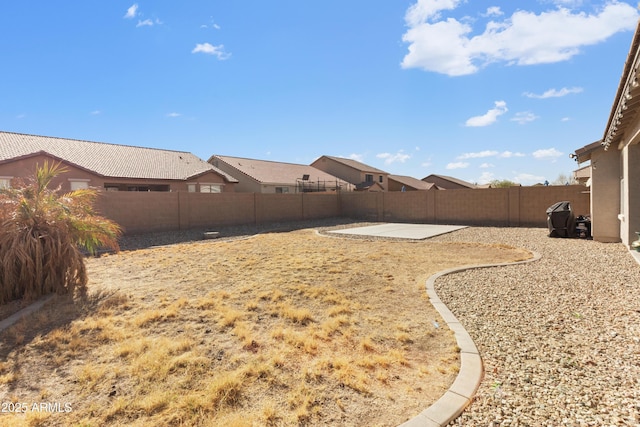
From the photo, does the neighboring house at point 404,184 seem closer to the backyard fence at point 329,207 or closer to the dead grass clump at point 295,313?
the backyard fence at point 329,207

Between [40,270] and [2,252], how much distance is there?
525 mm

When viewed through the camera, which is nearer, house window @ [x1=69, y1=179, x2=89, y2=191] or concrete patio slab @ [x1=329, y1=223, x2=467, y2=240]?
concrete patio slab @ [x1=329, y1=223, x2=467, y2=240]

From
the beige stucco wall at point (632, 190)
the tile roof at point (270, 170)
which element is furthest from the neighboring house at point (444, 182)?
the beige stucco wall at point (632, 190)

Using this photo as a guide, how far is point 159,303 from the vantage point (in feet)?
15.7

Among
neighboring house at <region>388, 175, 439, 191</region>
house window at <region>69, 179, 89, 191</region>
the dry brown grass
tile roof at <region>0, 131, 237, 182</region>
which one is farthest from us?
neighboring house at <region>388, 175, 439, 191</region>

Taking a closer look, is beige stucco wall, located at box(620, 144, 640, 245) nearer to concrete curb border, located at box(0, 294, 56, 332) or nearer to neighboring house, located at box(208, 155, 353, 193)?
concrete curb border, located at box(0, 294, 56, 332)

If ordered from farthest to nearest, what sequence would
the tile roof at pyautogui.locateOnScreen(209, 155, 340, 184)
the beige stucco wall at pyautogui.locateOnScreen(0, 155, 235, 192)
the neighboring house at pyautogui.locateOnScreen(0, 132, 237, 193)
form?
the tile roof at pyautogui.locateOnScreen(209, 155, 340, 184) → the neighboring house at pyautogui.locateOnScreen(0, 132, 237, 193) → the beige stucco wall at pyautogui.locateOnScreen(0, 155, 235, 192)

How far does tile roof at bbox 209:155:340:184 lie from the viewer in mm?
30078

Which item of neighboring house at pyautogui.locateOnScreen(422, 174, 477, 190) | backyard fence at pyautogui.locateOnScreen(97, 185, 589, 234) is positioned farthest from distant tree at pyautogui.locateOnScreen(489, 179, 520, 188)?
backyard fence at pyautogui.locateOnScreen(97, 185, 589, 234)

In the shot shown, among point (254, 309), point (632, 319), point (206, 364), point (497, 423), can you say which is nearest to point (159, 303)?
point (254, 309)

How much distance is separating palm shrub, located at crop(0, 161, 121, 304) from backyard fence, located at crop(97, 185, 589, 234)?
745 cm

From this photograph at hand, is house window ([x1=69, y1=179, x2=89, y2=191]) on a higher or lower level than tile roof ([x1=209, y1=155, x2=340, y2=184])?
lower

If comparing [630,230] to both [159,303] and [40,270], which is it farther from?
[40,270]

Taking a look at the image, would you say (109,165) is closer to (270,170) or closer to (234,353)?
(270,170)
